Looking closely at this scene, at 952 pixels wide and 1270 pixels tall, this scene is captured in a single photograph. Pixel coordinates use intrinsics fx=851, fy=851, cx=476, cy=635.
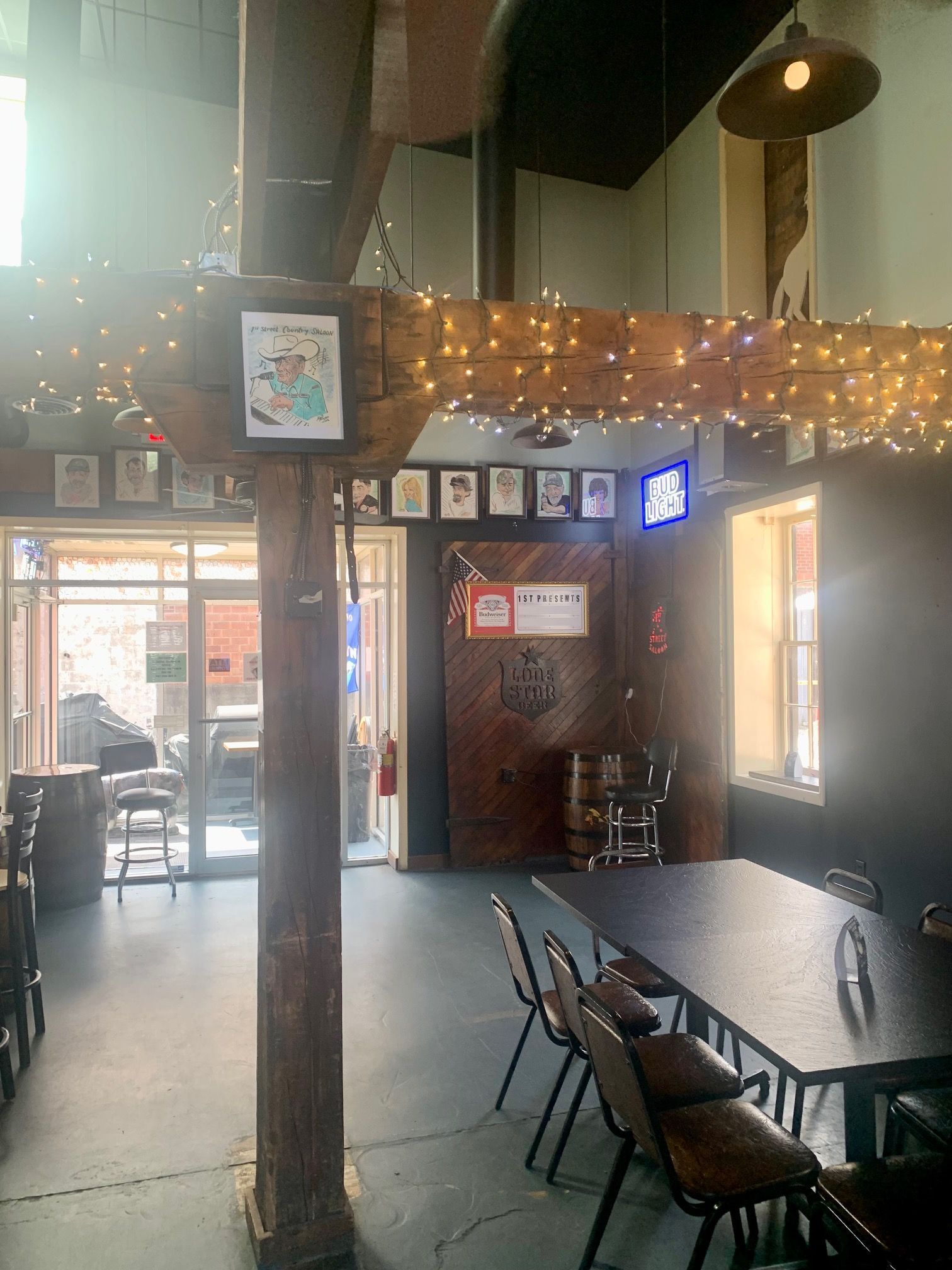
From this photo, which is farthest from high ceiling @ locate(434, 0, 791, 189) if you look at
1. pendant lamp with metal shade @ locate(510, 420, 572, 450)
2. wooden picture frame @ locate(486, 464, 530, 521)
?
wooden picture frame @ locate(486, 464, 530, 521)

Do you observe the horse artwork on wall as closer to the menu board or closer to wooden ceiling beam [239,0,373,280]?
the menu board

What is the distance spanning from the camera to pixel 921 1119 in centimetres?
231

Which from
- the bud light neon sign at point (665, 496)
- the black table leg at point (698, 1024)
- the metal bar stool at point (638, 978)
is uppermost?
the bud light neon sign at point (665, 496)

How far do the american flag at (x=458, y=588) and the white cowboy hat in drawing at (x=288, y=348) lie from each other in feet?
14.2

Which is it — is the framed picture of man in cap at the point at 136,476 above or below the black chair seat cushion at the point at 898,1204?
above

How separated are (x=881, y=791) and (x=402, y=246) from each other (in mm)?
5173

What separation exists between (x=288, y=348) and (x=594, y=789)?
Result: 15.1ft

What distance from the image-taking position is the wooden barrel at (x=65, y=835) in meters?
5.62

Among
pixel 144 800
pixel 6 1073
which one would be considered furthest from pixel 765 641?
pixel 6 1073

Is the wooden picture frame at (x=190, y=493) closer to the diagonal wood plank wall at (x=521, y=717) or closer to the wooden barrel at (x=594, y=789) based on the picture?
the diagonal wood plank wall at (x=521, y=717)

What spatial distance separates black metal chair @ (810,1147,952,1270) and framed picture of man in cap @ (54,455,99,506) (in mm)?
5924

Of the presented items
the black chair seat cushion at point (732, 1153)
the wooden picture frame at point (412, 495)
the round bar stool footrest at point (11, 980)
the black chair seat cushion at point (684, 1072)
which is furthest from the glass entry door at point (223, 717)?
the black chair seat cushion at point (732, 1153)

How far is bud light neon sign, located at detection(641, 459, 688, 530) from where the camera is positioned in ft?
20.0

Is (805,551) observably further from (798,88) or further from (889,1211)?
(889,1211)
